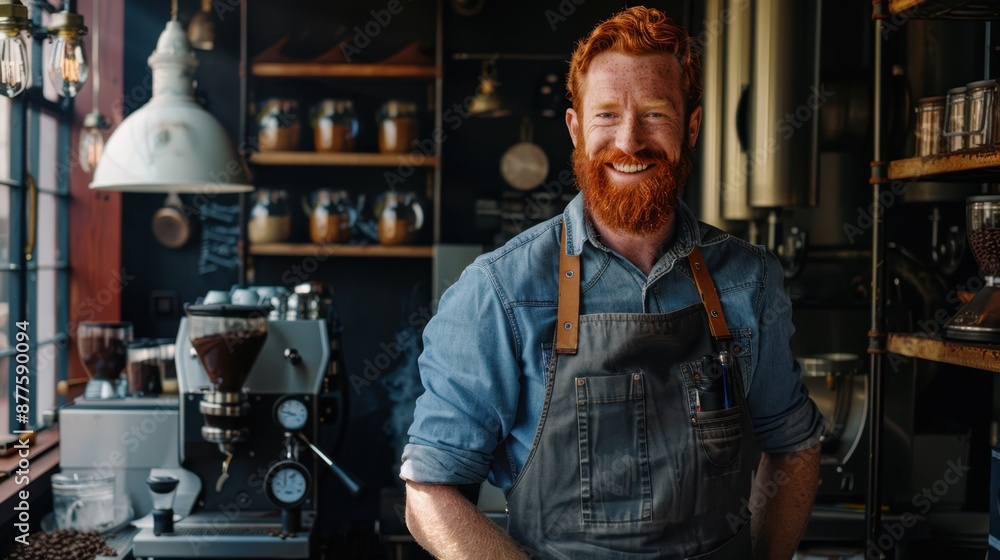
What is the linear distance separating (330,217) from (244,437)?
1.43 metres

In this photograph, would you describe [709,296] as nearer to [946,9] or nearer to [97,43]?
[946,9]

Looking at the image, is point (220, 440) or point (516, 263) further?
point (220, 440)

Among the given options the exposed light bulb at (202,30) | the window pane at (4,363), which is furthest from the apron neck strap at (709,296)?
the exposed light bulb at (202,30)

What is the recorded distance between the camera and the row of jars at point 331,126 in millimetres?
3855

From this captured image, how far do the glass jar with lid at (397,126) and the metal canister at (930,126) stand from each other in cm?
239

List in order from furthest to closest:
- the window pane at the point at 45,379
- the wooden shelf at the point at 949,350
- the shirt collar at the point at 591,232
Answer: the window pane at the point at 45,379 < the wooden shelf at the point at 949,350 < the shirt collar at the point at 591,232

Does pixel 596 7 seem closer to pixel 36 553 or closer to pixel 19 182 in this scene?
pixel 19 182

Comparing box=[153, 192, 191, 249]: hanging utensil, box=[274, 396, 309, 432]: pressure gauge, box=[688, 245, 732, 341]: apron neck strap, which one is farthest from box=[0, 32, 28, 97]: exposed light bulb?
box=[153, 192, 191, 249]: hanging utensil

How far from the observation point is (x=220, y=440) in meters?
2.55

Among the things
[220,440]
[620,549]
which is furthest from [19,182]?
[620,549]

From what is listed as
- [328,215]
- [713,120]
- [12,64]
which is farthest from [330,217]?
[12,64]

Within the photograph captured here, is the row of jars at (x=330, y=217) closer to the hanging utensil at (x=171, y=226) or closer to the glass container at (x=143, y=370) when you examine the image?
the hanging utensil at (x=171, y=226)

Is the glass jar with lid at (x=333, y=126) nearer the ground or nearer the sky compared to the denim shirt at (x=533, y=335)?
nearer the sky

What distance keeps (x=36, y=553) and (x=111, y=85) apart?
7.33 ft
